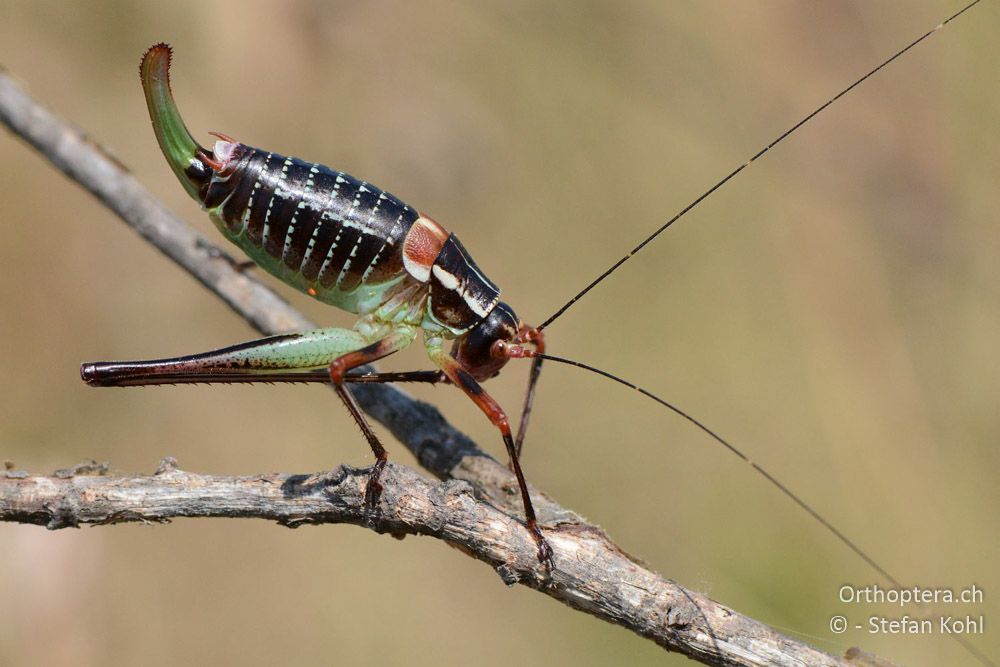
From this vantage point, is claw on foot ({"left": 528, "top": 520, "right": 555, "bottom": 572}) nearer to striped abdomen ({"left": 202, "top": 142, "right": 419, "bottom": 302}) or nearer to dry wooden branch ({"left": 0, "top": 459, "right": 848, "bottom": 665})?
dry wooden branch ({"left": 0, "top": 459, "right": 848, "bottom": 665})

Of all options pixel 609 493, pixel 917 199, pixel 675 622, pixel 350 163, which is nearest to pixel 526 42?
pixel 350 163

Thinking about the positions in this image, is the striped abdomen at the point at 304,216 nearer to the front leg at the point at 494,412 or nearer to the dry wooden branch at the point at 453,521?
the front leg at the point at 494,412

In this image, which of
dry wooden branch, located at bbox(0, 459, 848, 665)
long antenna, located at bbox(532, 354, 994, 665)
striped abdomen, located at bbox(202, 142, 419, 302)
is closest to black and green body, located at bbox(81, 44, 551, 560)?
striped abdomen, located at bbox(202, 142, 419, 302)

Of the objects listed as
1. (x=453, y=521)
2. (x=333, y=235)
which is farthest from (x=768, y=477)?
(x=333, y=235)

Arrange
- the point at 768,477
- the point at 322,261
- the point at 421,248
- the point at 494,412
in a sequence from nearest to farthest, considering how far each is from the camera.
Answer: the point at 768,477 < the point at 494,412 < the point at 322,261 < the point at 421,248

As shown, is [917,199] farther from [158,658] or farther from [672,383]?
[158,658]

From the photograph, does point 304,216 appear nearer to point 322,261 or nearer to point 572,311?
point 322,261
